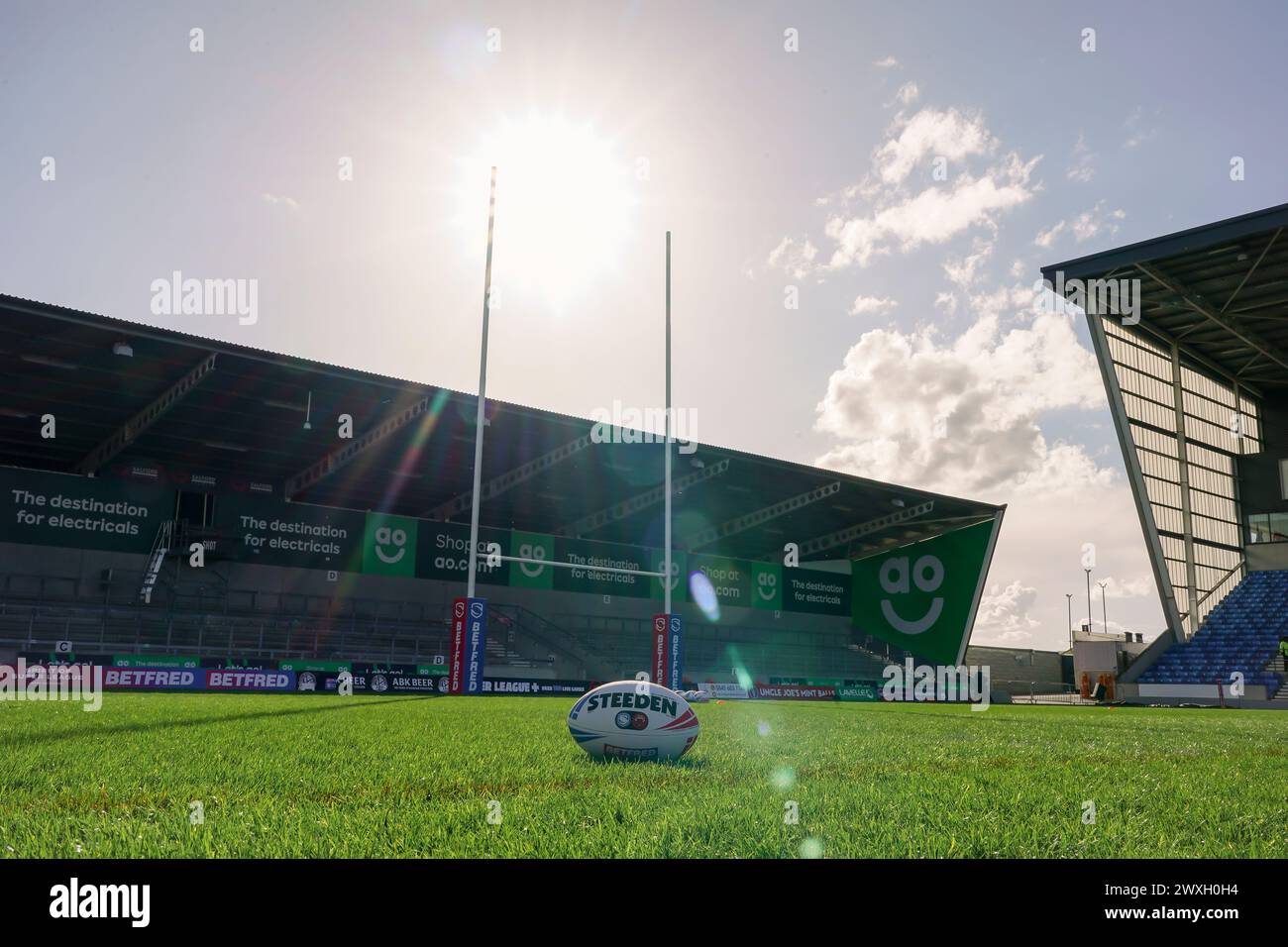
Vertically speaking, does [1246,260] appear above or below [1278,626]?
above

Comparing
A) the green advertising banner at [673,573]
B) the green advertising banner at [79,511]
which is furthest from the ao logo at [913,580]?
the green advertising banner at [79,511]

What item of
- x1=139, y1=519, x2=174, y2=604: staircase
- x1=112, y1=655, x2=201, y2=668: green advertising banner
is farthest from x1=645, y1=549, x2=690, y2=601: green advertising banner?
x1=112, y1=655, x2=201, y2=668: green advertising banner

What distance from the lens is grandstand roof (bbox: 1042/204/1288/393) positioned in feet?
118

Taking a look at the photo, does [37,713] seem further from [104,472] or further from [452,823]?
[104,472]

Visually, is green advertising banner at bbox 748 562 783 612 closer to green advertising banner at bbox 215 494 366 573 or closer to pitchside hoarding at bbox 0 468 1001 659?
pitchside hoarding at bbox 0 468 1001 659

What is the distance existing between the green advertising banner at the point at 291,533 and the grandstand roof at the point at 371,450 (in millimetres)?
2725

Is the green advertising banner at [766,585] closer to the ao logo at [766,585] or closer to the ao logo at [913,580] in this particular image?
the ao logo at [766,585]

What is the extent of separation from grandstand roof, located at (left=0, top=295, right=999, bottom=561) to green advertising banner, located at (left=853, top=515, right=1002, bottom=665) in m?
1.35

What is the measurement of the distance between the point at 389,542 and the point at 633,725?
88.9 ft

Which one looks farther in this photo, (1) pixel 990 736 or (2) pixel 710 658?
(2) pixel 710 658

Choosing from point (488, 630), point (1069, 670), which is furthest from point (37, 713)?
point (1069, 670)
